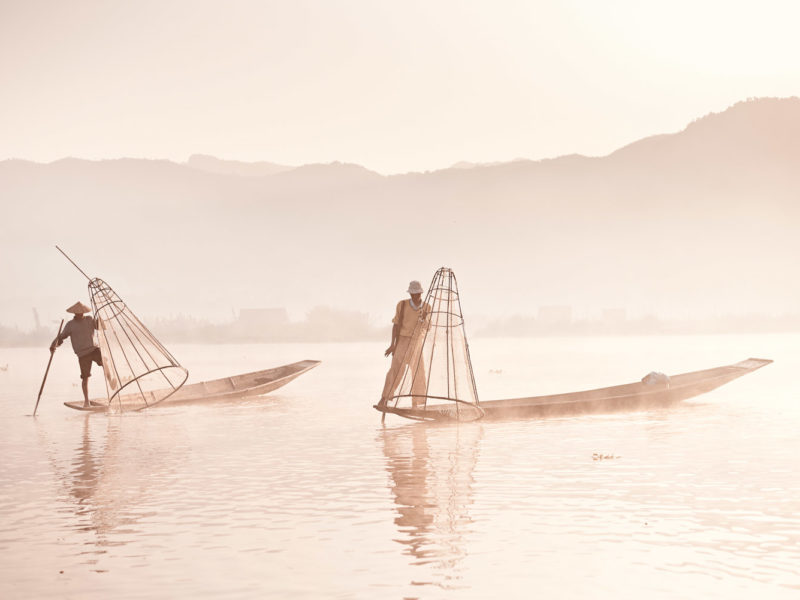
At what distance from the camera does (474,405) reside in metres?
17.6

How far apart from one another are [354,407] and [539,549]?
14.0 metres

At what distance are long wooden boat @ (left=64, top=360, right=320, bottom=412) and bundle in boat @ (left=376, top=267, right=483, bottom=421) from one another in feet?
18.5

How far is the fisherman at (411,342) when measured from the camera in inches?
693

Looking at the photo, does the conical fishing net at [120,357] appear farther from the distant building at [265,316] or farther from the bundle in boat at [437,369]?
the distant building at [265,316]

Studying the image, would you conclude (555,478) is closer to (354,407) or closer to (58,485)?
(58,485)

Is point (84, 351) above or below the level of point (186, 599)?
above

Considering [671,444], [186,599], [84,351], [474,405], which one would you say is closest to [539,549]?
[186,599]

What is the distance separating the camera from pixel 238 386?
24031 mm

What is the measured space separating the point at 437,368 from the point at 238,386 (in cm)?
777

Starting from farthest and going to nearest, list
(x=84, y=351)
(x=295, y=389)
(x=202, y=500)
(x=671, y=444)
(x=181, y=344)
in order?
(x=181, y=344) → (x=295, y=389) → (x=84, y=351) → (x=671, y=444) → (x=202, y=500)

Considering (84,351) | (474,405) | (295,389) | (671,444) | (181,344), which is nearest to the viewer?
(671,444)

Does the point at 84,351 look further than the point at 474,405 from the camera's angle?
Yes

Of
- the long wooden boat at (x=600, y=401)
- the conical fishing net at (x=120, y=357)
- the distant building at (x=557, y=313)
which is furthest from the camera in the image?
the distant building at (x=557, y=313)

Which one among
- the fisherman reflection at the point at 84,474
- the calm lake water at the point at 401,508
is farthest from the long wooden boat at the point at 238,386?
the fisherman reflection at the point at 84,474
